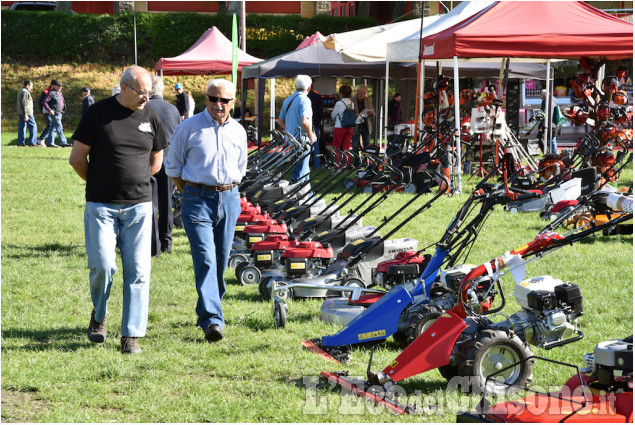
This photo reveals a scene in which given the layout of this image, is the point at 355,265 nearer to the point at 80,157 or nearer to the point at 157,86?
the point at 80,157

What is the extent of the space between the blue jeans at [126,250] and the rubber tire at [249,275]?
2.00m

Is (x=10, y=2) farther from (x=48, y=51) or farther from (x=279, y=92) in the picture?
(x=279, y=92)

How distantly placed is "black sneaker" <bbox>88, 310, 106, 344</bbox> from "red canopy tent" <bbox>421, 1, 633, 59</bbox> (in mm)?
7967

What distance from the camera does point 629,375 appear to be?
3717mm

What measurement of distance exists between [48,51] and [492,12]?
951 inches

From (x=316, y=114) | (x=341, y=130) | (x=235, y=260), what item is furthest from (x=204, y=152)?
→ (x=316, y=114)

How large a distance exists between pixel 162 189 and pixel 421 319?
442 centimetres

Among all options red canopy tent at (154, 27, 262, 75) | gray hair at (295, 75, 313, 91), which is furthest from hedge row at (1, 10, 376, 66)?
gray hair at (295, 75, 313, 91)

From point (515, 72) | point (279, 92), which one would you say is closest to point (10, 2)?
point (279, 92)

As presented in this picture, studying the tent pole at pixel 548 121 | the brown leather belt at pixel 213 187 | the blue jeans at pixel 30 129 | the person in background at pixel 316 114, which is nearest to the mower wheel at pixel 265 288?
the brown leather belt at pixel 213 187

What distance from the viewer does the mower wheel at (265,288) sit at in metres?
6.94

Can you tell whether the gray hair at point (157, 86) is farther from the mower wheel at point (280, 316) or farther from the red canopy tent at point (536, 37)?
the red canopy tent at point (536, 37)

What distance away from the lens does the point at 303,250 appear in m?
7.19

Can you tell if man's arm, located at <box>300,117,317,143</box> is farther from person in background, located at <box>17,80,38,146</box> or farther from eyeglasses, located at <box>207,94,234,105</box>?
person in background, located at <box>17,80,38,146</box>
